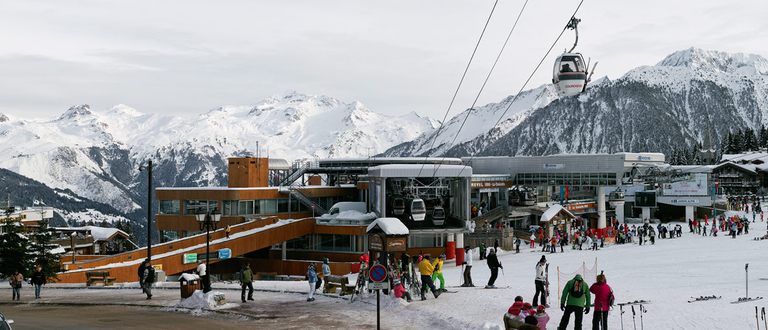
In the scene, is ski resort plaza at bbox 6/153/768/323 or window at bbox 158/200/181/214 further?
window at bbox 158/200/181/214

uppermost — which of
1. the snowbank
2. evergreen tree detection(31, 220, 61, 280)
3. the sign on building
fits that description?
the sign on building

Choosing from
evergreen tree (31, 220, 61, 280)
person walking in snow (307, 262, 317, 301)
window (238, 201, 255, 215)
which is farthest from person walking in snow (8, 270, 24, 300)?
window (238, 201, 255, 215)

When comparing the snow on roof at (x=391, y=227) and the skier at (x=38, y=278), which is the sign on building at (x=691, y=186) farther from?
the skier at (x=38, y=278)

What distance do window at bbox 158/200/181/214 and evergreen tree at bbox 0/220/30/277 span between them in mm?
32592

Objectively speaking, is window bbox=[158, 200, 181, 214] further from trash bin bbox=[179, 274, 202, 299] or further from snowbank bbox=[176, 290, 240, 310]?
snowbank bbox=[176, 290, 240, 310]

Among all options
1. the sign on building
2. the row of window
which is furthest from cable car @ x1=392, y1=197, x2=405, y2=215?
the sign on building

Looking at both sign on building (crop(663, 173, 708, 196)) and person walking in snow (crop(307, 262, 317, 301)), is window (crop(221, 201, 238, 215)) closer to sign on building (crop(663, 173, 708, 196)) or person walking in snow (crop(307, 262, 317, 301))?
person walking in snow (crop(307, 262, 317, 301))

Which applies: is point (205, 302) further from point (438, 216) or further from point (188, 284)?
point (438, 216)

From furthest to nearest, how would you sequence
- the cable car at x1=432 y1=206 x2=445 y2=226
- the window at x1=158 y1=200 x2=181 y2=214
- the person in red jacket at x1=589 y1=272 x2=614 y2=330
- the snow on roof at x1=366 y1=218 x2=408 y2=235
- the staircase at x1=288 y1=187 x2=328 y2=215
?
the staircase at x1=288 y1=187 x2=328 y2=215 → the window at x1=158 y1=200 x2=181 y2=214 → the cable car at x1=432 y1=206 x2=445 y2=226 → the snow on roof at x1=366 y1=218 x2=408 y2=235 → the person in red jacket at x1=589 y1=272 x2=614 y2=330

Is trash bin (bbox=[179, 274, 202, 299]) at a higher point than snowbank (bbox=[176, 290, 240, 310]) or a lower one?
higher

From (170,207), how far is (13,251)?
110ft

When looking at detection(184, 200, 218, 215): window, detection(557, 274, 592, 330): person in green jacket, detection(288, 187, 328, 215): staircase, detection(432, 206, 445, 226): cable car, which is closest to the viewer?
detection(557, 274, 592, 330): person in green jacket

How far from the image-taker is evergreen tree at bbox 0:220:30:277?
29.7 metres

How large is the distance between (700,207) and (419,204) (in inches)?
2000
